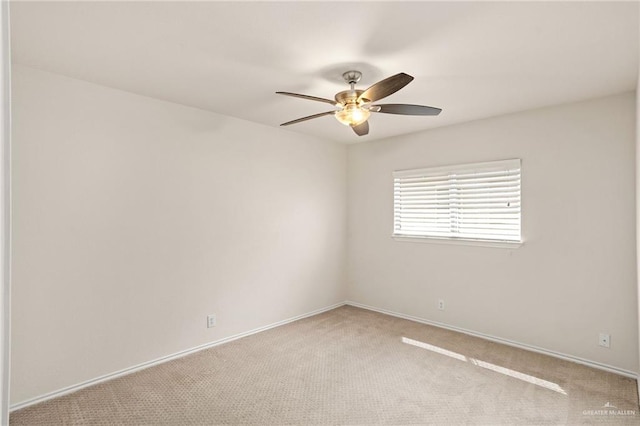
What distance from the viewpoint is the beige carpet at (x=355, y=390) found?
2.29 m

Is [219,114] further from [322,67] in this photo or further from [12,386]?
[12,386]

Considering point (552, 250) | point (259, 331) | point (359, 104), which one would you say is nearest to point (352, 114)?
point (359, 104)

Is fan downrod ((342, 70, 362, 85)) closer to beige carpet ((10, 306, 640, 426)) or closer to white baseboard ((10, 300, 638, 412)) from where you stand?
beige carpet ((10, 306, 640, 426))

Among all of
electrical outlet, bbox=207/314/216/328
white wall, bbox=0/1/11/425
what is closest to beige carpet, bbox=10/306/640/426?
electrical outlet, bbox=207/314/216/328

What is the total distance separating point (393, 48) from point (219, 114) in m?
2.04

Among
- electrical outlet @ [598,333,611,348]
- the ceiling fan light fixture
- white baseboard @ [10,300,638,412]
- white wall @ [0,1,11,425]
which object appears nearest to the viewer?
white wall @ [0,1,11,425]

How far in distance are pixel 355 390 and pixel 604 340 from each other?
87.6 inches

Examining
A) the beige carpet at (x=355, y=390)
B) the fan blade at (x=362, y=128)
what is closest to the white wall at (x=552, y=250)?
the beige carpet at (x=355, y=390)

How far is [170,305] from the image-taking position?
10.5 feet

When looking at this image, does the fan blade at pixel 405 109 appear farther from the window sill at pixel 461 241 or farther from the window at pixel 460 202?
the window sill at pixel 461 241

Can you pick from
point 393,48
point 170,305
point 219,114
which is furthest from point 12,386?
point 393,48

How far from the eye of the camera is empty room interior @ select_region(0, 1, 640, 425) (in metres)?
2.08

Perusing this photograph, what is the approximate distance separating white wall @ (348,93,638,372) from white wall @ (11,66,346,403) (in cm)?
Answer: 172

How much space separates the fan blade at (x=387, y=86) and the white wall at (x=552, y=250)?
197 centimetres
